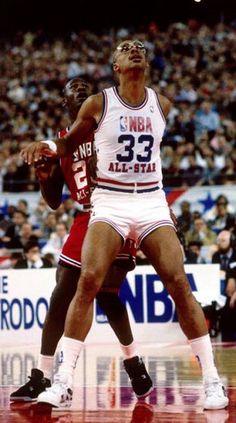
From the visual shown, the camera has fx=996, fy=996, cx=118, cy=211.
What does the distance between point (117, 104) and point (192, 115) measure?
16.1 meters

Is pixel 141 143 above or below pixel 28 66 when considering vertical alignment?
below

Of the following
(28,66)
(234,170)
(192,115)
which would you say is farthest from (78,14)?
(234,170)

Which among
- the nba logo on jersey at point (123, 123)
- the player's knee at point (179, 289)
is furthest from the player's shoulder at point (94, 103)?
the player's knee at point (179, 289)

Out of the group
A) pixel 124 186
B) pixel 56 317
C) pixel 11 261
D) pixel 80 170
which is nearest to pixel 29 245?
pixel 11 261

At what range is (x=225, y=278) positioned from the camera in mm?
13766

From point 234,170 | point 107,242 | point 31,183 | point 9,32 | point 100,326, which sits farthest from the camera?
point 9,32

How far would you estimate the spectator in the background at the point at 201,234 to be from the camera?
16734 mm

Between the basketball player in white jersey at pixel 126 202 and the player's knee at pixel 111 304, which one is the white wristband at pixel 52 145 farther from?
the player's knee at pixel 111 304

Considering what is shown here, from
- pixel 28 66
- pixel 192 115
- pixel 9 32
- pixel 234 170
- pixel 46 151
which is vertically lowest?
pixel 46 151

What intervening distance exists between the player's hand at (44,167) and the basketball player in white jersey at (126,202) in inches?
5.1

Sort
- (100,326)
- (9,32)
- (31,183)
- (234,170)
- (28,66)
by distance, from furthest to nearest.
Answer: (9,32) → (28,66) → (31,183) → (234,170) → (100,326)

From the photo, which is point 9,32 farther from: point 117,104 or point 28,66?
point 117,104

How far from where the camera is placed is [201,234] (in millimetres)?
16812

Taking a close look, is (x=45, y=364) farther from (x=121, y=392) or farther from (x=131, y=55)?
(x=131, y=55)
